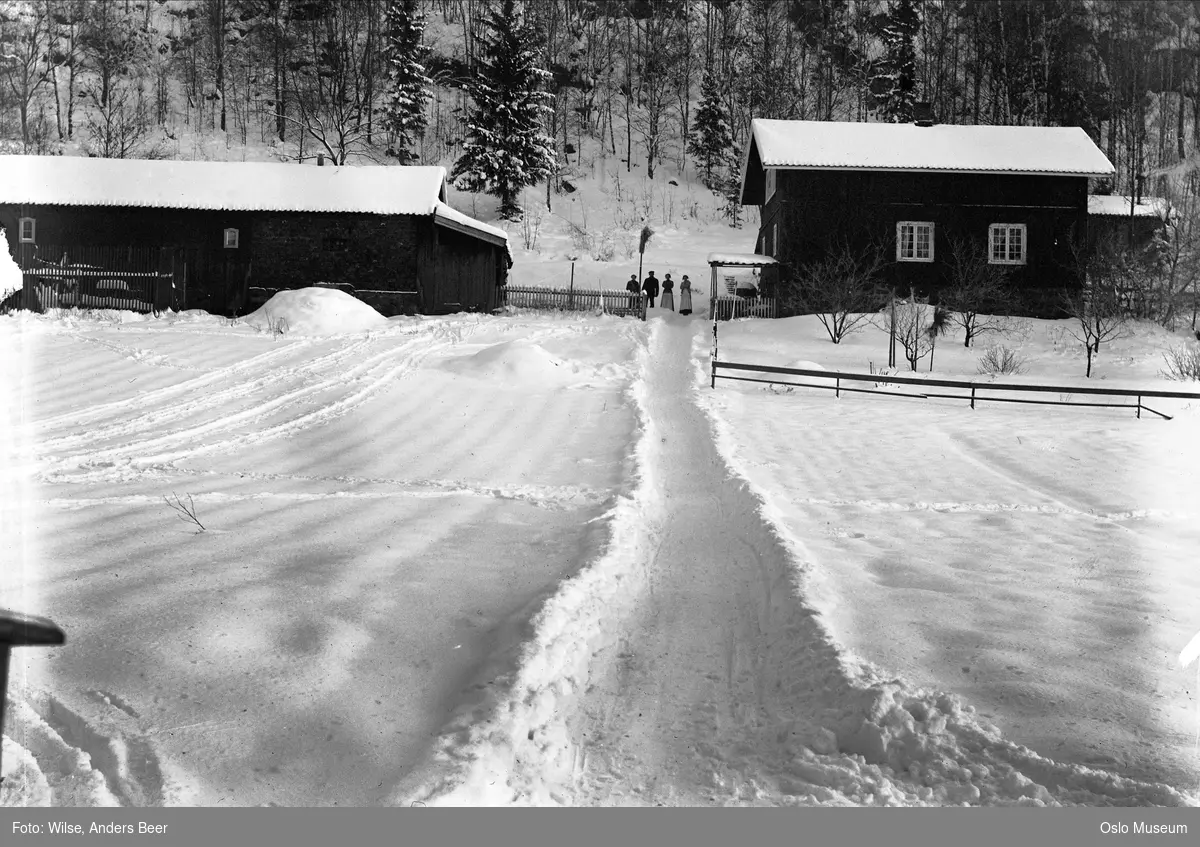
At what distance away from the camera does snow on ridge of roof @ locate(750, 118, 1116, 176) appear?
30.3 metres

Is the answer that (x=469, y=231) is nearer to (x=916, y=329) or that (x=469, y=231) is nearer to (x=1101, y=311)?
(x=916, y=329)

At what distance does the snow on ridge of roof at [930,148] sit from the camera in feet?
99.6

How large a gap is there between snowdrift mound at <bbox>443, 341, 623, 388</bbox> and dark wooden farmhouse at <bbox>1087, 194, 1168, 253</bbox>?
28597 millimetres

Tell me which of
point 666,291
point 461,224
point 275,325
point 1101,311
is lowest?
point 275,325

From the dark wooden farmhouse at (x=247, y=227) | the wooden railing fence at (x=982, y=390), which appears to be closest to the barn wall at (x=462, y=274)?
the dark wooden farmhouse at (x=247, y=227)

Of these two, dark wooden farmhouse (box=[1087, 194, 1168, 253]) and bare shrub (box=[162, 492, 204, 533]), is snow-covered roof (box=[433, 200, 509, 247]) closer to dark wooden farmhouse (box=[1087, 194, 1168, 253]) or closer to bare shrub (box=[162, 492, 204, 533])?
bare shrub (box=[162, 492, 204, 533])

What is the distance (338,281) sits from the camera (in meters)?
28.8

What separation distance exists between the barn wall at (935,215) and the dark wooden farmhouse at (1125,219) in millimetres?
6141

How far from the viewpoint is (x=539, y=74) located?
49500 mm

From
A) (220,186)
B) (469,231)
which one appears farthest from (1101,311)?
(220,186)

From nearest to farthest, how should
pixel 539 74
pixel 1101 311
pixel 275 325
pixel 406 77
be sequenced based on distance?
1. pixel 275 325
2. pixel 1101 311
3. pixel 539 74
4. pixel 406 77

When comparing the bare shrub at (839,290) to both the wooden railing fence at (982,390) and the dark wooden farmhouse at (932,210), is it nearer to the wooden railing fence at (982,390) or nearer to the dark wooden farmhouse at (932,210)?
the dark wooden farmhouse at (932,210)

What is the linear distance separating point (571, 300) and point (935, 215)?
13596mm

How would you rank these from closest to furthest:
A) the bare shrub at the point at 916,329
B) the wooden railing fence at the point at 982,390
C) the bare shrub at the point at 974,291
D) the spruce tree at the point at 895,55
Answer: the wooden railing fence at the point at 982,390 → the bare shrub at the point at 916,329 → the bare shrub at the point at 974,291 → the spruce tree at the point at 895,55
